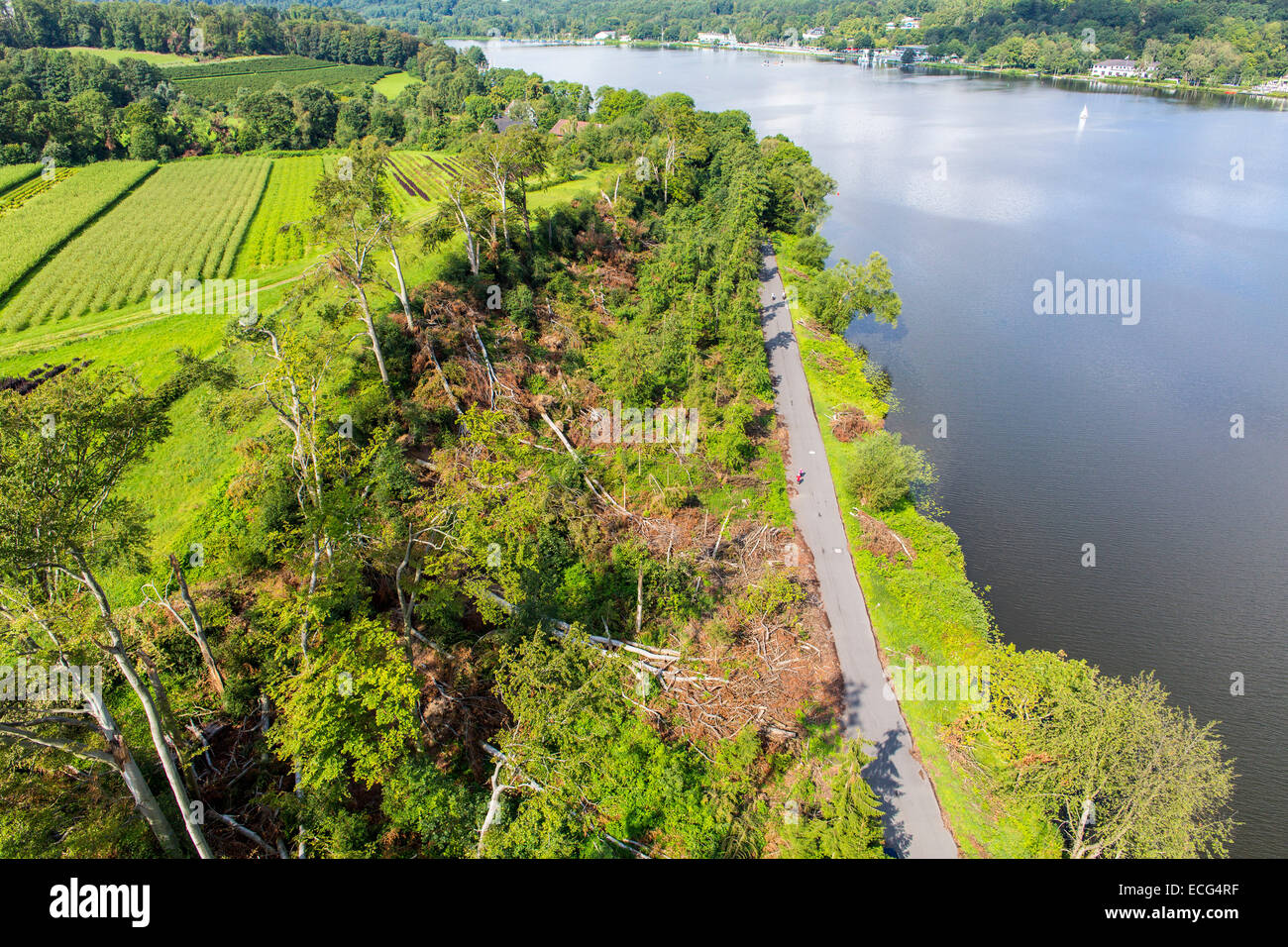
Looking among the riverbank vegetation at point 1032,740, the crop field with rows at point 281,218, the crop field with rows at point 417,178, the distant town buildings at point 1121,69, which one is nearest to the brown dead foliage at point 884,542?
the riverbank vegetation at point 1032,740

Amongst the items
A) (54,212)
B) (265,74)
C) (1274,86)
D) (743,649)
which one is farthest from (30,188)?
(1274,86)

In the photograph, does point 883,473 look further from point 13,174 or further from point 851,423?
point 13,174

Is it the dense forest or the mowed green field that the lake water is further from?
the mowed green field

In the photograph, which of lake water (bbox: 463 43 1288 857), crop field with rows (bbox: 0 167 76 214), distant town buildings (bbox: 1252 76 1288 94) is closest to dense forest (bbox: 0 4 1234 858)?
lake water (bbox: 463 43 1288 857)

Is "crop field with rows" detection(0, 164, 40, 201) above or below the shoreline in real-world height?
below

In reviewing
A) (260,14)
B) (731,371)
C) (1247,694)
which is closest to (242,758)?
(731,371)

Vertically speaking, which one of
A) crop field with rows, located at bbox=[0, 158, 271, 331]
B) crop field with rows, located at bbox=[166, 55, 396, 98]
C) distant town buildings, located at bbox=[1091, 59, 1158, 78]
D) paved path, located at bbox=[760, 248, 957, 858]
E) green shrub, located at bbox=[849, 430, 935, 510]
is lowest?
paved path, located at bbox=[760, 248, 957, 858]
